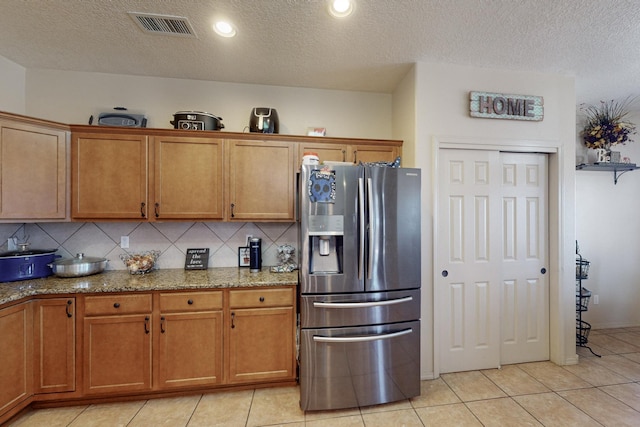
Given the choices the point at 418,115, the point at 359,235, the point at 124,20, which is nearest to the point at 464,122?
the point at 418,115

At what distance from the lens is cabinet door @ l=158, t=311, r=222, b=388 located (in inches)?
83.1

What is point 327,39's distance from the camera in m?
2.12

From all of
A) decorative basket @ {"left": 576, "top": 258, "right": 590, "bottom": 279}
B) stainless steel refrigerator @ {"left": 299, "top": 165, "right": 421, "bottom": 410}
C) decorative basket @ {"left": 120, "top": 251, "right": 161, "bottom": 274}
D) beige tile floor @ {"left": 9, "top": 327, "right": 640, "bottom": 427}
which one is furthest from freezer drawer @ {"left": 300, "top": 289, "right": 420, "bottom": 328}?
decorative basket @ {"left": 576, "top": 258, "right": 590, "bottom": 279}

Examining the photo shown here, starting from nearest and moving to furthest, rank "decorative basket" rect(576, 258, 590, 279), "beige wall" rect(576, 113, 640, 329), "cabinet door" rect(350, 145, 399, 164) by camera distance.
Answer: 1. "cabinet door" rect(350, 145, 399, 164)
2. "decorative basket" rect(576, 258, 590, 279)
3. "beige wall" rect(576, 113, 640, 329)

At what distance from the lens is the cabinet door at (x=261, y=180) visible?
8.17 ft

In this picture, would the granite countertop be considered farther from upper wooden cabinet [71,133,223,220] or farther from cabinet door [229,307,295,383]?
upper wooden cabinet [71,133,223,220]

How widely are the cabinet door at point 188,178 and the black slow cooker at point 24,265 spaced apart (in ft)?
3.05

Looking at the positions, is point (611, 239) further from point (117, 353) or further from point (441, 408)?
point (117, 353)

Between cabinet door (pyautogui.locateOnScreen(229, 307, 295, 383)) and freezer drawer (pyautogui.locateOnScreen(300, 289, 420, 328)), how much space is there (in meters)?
0.34

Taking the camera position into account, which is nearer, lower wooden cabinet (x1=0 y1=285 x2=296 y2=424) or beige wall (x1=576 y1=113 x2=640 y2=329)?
lower wooden cabinet (x1=0 y1=285 x2=296 y2=424)

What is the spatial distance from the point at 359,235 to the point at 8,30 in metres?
3.03

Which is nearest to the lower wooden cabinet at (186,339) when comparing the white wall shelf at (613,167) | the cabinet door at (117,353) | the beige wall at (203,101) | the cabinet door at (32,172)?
the cabinet door at (117,353)

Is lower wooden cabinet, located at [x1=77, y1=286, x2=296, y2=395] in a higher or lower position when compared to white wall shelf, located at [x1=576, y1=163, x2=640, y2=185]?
lower

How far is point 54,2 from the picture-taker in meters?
1.78
